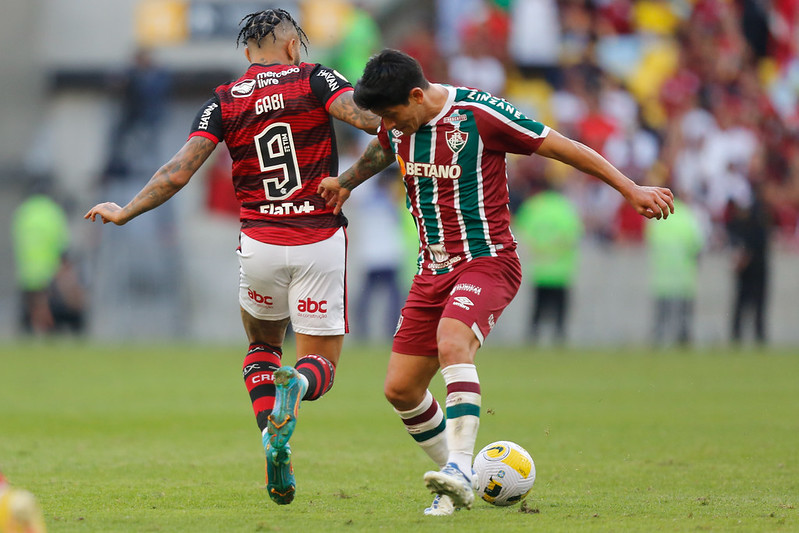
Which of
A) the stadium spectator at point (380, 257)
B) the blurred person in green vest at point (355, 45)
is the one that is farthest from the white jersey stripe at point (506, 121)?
the blurred person in green vest at point (355, 45)

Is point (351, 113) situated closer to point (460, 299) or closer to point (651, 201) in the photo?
point (460, 299)

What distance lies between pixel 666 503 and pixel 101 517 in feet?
8.95

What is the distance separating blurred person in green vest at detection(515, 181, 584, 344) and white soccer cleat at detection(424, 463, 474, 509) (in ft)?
40.7

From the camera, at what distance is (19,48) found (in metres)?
23.9

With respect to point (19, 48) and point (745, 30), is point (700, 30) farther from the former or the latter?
point (19, 48)

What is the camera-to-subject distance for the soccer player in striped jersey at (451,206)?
6012mm

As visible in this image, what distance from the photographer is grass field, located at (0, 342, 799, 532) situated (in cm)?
594

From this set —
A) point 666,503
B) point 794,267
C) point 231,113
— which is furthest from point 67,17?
point 666,503

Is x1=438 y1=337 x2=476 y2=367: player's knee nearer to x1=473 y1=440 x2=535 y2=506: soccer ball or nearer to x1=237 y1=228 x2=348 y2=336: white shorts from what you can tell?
x1=473 y1=440 x2=535 y2=506: soccer ball

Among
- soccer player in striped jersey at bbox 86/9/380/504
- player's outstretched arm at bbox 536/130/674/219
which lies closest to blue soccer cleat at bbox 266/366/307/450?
soccer player in striped jersey at bbox 86/9/380/504

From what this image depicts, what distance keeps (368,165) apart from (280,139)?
48cm

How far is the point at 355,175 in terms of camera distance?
6.59m

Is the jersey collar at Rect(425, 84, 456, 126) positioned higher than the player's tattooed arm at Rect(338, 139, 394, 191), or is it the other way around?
the jersey collar at Rect(425, 84, 456, 126)

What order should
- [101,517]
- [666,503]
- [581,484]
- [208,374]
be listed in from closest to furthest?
[101,517] < [666,503] < [581,484] < [208,374]
